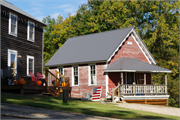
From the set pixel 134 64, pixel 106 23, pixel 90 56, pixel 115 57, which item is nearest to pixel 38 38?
pixel 90 56

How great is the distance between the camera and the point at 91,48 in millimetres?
27906

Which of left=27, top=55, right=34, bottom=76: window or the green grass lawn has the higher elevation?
left=27, top=55, right=34, bottom=76: window

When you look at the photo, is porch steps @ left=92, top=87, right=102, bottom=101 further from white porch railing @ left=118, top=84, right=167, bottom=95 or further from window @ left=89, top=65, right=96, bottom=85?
white porch railing @ left=118, top=84, right=167, bottom=95

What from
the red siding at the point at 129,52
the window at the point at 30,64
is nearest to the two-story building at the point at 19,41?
the window at the point at 30,64

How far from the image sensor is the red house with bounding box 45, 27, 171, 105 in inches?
938

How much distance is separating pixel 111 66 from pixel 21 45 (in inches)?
340

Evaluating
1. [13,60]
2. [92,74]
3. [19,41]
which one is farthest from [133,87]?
[19,41]

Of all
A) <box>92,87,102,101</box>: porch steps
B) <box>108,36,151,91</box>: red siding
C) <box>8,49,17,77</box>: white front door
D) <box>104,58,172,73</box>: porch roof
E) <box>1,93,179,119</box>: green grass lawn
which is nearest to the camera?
<box>1,93,179,119</box>: green grass lawn

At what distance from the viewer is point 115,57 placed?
25.7 metres

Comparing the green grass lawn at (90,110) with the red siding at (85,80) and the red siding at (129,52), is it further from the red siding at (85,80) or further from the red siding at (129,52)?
the red siding at (129,52)

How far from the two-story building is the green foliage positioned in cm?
1501

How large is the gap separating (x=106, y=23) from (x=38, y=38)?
17063mm

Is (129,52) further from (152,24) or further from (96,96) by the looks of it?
(152,24)

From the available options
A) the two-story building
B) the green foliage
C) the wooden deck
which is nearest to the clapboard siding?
the two-story building
